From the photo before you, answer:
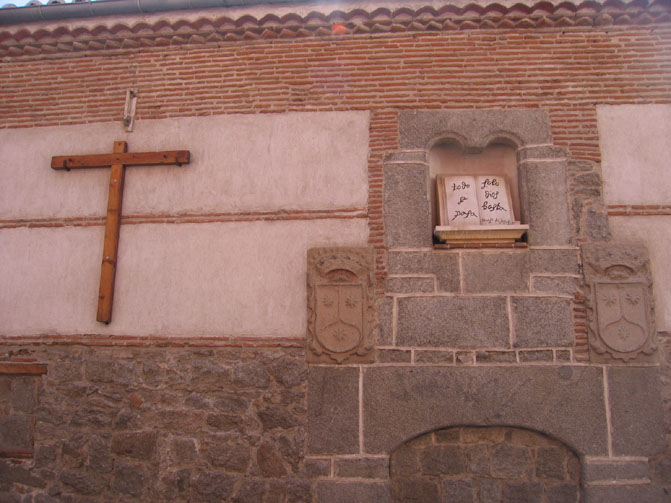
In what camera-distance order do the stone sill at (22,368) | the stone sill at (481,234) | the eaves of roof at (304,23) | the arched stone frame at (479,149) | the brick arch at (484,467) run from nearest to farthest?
the brick arch at (484,467) < the stone sill at (481,234) < the arched stone frame at (479,149) < the stone sill at (22,368) < the eaves of roof at (304,23)

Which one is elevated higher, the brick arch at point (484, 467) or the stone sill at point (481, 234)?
the stone sill at point (481, 234)

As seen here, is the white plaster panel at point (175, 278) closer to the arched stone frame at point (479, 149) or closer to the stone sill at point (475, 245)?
the arched stone frame at point (479, 149)

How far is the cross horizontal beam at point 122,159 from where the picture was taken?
414cm

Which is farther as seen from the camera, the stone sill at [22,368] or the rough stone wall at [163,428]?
the stone sill at [22,368]

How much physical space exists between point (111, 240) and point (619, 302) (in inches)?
164

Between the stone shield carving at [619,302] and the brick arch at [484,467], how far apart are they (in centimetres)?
84

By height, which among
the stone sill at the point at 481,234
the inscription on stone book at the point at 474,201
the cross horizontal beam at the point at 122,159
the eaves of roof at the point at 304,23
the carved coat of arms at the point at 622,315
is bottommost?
the carved coat of arms at the point at 622,315

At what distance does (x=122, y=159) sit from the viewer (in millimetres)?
4199

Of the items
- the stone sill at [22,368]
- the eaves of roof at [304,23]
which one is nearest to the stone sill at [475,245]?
the eaves of roof at [304,23]

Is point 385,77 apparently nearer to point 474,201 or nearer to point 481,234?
point 474,201

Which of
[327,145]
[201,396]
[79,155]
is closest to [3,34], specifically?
[79,155]

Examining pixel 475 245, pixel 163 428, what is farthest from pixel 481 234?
pixel 163 428

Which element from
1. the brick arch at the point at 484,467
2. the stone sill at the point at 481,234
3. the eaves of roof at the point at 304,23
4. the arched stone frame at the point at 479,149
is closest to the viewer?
the brick arch at the point at 484,467

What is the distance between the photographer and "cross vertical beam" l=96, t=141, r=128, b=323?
3947 mm
